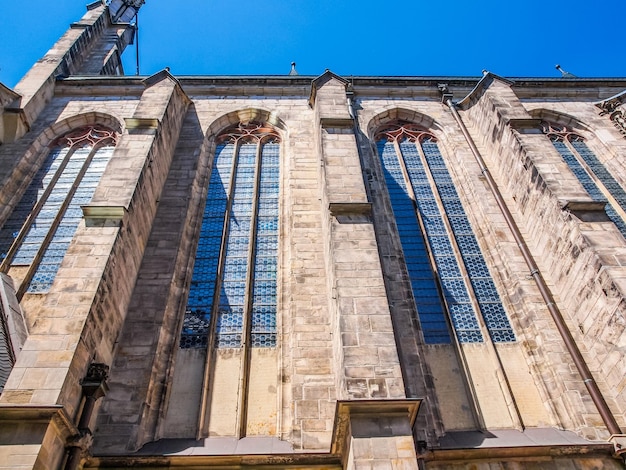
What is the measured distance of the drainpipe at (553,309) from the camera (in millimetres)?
6844

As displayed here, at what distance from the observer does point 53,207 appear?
417 inches

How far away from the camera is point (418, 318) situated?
844 centimetres

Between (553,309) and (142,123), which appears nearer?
(553,309)

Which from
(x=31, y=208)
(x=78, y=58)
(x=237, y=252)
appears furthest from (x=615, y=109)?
(x=78, y=58)

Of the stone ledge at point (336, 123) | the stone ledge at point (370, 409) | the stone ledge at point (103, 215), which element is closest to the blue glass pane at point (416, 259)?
the stone ledge at point (336, 123)

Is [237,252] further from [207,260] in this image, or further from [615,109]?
[615,109]

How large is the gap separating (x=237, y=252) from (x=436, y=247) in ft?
12.7

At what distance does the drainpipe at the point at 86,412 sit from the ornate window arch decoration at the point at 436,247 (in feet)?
16.4

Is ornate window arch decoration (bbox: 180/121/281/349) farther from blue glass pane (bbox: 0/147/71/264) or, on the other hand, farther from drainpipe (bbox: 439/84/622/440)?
drainpipe (bbox: 439/84/622/440)

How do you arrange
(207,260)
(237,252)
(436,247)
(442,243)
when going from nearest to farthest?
(207,260)
(237,252)
(436,247)
(442,243)

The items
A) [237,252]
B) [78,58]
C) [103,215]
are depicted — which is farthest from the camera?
[78,58]

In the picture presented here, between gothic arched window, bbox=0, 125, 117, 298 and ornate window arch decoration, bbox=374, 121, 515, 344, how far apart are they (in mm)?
6654

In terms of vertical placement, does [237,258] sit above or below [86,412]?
above

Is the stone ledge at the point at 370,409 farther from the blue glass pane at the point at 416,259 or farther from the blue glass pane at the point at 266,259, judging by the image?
the blue glass pane at the point at 416,259
